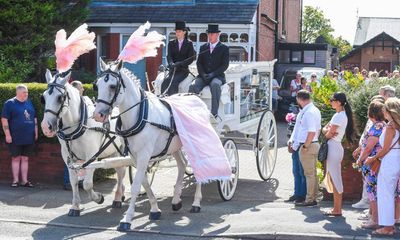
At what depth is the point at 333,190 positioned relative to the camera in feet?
33.7

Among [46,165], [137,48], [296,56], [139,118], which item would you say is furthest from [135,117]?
[296,56]

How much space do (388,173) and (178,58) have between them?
4595 millimetres

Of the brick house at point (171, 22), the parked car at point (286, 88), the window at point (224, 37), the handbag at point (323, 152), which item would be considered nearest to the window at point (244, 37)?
the brick house at point (171, 22)

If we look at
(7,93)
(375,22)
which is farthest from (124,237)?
(375,22)

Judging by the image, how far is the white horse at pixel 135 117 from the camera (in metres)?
9.62

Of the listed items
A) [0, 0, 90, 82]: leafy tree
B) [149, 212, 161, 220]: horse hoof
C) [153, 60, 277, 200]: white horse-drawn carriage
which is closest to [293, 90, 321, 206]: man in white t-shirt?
[153, 60, 277, 200]: white horse-drawn carriage

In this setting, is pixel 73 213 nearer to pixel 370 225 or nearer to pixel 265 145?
pixel 370 225

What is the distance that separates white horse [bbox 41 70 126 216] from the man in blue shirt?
2.15 meters

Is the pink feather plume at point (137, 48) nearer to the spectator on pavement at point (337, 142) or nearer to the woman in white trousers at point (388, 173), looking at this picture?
the spectator on pavement at point (337, 142)

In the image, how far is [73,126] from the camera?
35.0 feet

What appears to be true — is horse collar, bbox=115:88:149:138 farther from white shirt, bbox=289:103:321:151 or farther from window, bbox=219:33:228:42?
window, bbox=219:33:228:42

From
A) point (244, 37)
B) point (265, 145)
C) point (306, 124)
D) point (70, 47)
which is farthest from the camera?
point (244, 37)

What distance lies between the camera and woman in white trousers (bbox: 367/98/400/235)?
8.98 m

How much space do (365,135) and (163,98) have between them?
3.14m
